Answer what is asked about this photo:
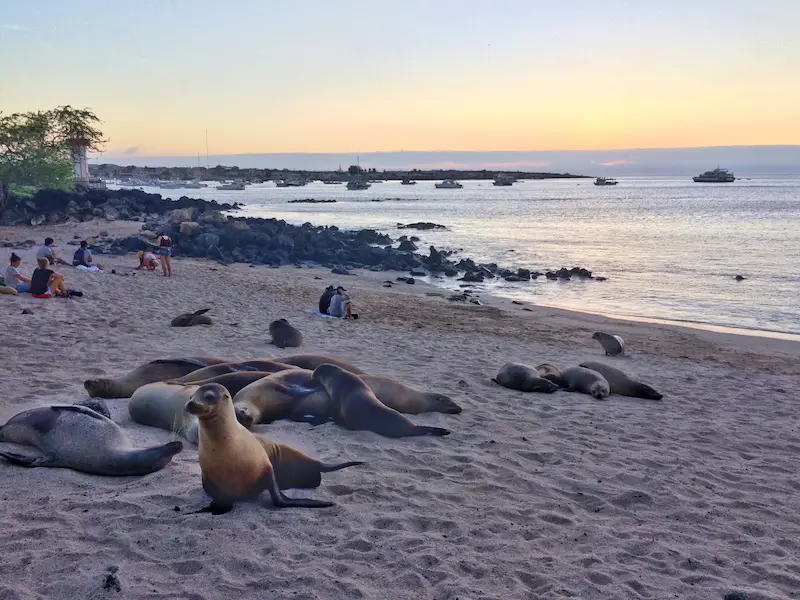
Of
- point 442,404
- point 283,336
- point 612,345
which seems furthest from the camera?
point 612,345

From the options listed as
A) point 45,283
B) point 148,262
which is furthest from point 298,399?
point 148,262

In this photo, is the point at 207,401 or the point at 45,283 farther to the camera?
the point at 45,283

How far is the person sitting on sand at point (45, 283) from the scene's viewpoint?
13102 mm

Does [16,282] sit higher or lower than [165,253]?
lower

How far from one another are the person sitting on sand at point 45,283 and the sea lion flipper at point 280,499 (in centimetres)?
1025

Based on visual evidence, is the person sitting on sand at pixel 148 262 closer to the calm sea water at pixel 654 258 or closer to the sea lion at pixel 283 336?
the calm sea water at pixel 654 258

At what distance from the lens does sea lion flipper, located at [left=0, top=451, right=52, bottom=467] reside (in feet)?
16.7

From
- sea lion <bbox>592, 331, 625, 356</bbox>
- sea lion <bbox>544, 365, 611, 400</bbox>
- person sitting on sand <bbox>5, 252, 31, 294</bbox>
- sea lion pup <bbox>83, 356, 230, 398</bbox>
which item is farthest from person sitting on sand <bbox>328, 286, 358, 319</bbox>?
sea lion pup <bbox>83, 356, 230, 398</bbox>

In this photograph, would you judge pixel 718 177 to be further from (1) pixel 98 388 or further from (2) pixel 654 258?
(1) pixel 98 388

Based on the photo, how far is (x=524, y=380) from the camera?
8.57 m

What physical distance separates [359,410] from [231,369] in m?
1.58

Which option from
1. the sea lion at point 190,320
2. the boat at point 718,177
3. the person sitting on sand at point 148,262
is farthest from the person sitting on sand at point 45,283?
the boat at point 718,177

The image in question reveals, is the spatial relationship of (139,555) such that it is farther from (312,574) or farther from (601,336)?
(601,336)

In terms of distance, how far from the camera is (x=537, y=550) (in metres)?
4.38
